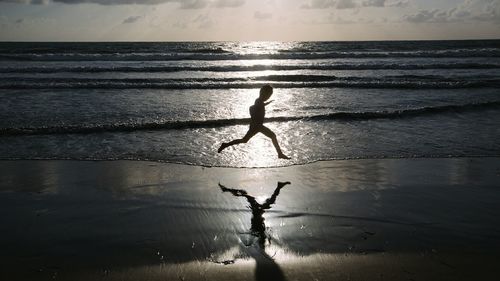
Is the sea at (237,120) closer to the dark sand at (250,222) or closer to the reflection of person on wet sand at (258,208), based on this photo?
→ the dark sand at (250,222)

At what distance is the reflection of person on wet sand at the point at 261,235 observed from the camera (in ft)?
12.2

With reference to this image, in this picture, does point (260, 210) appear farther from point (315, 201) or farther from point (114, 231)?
point (114, 231)

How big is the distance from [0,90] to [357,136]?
13.8 metres

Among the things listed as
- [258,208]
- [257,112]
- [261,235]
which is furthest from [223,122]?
[261,235]

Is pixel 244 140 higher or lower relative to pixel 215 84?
lower

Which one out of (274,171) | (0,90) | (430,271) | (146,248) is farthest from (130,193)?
(0,90)

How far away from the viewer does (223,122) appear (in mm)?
10844

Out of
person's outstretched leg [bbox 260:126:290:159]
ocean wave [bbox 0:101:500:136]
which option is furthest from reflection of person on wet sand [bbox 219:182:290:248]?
ocean wave [bbox 0:101:500:136]

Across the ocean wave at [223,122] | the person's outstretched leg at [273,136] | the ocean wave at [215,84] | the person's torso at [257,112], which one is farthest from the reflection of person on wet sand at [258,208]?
the ocean wave at [215,84]

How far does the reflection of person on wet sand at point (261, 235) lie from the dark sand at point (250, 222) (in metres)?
0.01

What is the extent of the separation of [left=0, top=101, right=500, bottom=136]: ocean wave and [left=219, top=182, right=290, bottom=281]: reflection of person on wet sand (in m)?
4.52

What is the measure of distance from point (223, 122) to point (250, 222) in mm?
6152

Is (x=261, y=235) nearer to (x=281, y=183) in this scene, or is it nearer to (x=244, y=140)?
(x=281, y=183)

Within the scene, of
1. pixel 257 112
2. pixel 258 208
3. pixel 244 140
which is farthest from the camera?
pixel 244 140
